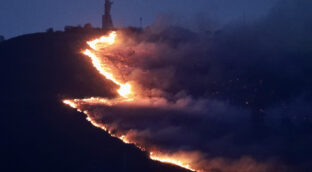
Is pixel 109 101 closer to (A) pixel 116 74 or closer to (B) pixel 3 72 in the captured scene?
(A) pixel 116 74

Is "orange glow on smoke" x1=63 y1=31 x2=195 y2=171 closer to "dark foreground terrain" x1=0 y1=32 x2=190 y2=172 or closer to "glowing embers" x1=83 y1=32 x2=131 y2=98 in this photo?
"glowing embers" x1=83 y1=32 x2=131 y2=98

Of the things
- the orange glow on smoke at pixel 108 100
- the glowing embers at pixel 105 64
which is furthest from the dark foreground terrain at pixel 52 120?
the glowing embers at pixel 105 64

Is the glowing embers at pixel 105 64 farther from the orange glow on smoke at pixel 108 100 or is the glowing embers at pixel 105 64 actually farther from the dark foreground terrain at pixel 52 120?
the dark foreground terrain at pixel 52 120

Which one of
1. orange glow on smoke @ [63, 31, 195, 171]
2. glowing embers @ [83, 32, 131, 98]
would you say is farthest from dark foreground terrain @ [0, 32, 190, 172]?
glowing embers @ [83, 32, 131, 98]

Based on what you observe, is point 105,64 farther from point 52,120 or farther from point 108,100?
point 52,120

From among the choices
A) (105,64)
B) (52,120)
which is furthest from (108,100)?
(105,64)

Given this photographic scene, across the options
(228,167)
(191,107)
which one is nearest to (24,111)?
(191,107)
